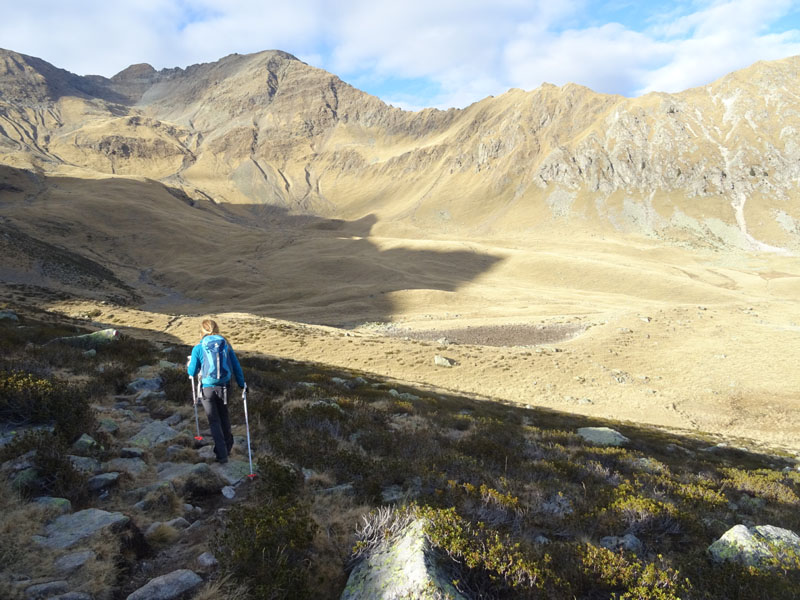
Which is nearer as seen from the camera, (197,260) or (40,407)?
(40,407)

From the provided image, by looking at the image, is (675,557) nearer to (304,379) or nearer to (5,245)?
(304,379)

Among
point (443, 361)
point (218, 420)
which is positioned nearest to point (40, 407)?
point (218, 420)

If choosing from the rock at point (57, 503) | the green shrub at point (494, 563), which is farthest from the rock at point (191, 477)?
the green shrub at point (494, 563)

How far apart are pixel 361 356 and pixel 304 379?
12.9 meters

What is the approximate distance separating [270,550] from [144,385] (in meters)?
8.99

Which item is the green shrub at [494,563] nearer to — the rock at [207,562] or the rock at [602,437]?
the rock at [207,562]

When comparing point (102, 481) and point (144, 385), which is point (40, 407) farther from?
point (144, 385)

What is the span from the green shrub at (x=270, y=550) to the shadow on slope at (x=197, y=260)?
45.6m

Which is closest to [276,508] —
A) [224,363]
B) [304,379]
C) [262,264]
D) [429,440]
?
[224,363]

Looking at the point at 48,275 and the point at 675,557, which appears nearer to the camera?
the point at 675,557

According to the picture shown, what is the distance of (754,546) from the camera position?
532 centimetres

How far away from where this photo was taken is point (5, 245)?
5500 cm

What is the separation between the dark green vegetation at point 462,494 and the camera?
436 cm

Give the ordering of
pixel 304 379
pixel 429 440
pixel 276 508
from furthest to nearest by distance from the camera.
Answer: pixel 304 379 < pixel 429 440 < pixel 276 508
